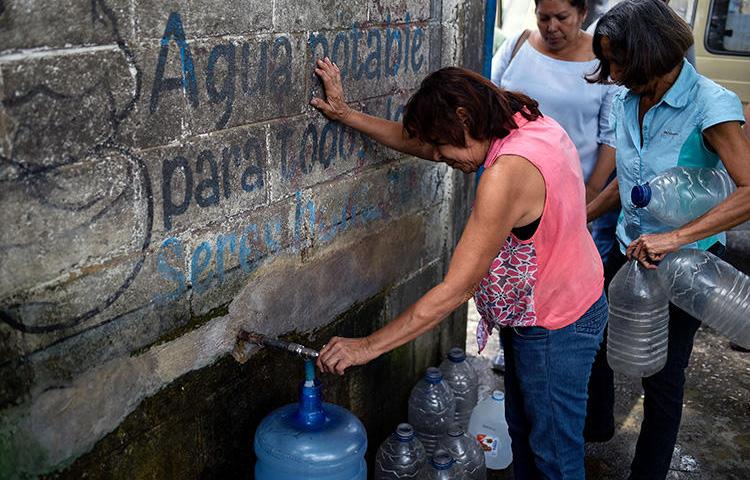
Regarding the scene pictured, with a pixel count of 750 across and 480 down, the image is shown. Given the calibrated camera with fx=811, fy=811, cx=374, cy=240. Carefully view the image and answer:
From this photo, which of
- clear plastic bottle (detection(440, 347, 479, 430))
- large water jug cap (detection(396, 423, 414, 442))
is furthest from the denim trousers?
large water jug cap (detection(396, 423, 414, 442))

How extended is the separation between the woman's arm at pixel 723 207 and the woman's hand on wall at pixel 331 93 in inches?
47.7

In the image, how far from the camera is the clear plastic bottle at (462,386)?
13.7 ft

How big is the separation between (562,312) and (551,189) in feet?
1.56

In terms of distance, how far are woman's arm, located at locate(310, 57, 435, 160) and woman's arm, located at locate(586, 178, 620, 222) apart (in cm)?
96

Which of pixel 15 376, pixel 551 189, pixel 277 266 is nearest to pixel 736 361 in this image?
pixel 551 189

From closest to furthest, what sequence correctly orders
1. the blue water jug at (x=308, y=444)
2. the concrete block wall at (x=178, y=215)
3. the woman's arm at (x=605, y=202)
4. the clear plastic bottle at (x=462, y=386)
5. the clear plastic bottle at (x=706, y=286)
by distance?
1. the concrete block wall at (x=178, y=215)
2. the blue water jug at (x=308, y=444)
3. the clear plastic bottle at (x=706, y=286)
4. the woman's arm at (x=605, y=202)
5. the clear plastic bottle at (x=462, y=386)

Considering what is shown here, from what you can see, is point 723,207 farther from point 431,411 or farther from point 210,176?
point 210,176

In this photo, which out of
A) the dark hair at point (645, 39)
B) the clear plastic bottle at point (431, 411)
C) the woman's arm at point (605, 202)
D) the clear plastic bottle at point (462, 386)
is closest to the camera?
the dark hair at point (645, 39)

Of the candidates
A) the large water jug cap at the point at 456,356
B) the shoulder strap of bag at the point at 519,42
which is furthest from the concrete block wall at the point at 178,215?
the shoulder strap of bag at the point at 519,42

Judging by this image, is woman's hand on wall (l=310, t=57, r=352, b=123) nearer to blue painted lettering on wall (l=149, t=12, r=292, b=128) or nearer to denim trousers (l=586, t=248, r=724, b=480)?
blue painted lettering on wall (l=149, t=12, r=292, b=128)

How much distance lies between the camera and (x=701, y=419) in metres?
4.41

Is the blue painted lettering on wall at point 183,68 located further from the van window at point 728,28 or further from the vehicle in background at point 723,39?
the van window at point 728,28

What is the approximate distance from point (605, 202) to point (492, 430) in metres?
1.28

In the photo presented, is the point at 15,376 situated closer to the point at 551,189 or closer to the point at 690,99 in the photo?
the point at 551,189
